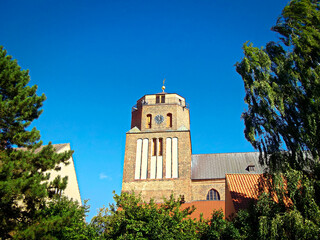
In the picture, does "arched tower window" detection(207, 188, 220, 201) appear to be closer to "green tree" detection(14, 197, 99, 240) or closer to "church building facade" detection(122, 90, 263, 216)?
"church building facade" detection(122, 90, 263, 216)

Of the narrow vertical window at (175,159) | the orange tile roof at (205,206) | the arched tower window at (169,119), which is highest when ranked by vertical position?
the arched tower window at (169,119)

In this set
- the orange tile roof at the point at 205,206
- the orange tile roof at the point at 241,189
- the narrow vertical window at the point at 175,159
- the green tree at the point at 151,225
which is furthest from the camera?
the narrow vertical window at the point at 175,159

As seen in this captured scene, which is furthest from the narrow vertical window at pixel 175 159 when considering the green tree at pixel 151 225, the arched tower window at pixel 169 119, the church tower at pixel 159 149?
the green tree at pixel 151 225

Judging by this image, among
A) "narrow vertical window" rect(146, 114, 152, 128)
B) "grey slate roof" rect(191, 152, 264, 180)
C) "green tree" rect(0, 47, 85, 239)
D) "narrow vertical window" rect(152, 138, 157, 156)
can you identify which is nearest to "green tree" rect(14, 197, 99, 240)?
"green tree" rect(0, 47, 85, 239)

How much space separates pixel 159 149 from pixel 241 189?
35.8ft

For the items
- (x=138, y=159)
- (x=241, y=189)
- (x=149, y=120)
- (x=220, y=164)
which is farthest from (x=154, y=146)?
(x=241, y=189)

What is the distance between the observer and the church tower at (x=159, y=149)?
2477cm

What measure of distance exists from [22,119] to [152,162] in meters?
14.9

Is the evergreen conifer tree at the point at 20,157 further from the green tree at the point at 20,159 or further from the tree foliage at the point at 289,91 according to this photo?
the tree foliage at the point at 289,91

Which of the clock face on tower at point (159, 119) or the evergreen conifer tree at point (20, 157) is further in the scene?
the clock face on tower at point (159, 119)

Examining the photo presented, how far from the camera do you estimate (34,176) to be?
35.8 feet

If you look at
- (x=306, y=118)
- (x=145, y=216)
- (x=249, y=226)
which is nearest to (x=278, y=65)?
(x=306, y=118)

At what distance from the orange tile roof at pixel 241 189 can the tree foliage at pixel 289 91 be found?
2936 mm

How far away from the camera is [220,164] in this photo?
29297 mm
